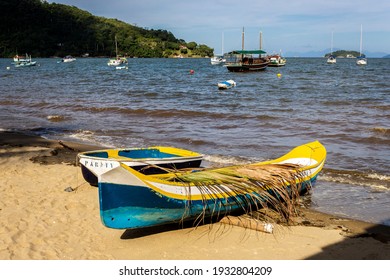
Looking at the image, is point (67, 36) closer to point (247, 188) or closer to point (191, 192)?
point (247, 188)

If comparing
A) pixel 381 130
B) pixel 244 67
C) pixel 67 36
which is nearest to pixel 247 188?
pixel 381 130

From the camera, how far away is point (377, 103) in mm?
20938

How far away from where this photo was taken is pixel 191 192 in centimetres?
543

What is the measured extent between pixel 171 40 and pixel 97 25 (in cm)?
3648

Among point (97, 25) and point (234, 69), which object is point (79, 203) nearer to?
point (234, 69)

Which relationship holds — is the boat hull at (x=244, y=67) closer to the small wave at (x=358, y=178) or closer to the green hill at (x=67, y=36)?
the small wave at (x=358, y=178)

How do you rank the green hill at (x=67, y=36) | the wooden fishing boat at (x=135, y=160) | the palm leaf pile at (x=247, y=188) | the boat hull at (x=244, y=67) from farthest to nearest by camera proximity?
the green hill at (x=67, y=36) < the boat hull at (x=244, y=67) < the wooden fishing boat at (x=135, y=160) < the palm leaf pile at (x=247, y=188)

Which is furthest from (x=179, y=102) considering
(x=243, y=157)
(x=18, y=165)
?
(x=18, y=165)

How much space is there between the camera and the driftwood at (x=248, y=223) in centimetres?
553

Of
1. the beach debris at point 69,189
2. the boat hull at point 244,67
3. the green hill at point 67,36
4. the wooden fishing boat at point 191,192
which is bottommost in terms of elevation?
the beach debris at point 69,189

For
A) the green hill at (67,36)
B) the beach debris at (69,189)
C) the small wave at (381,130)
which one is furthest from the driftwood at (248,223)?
the green hill at (67,36)

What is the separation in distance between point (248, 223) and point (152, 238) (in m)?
1.37

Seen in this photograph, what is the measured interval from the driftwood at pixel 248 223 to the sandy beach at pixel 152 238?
0.22 feet

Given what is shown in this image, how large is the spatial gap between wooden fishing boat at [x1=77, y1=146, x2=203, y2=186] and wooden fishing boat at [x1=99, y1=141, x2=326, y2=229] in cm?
97
